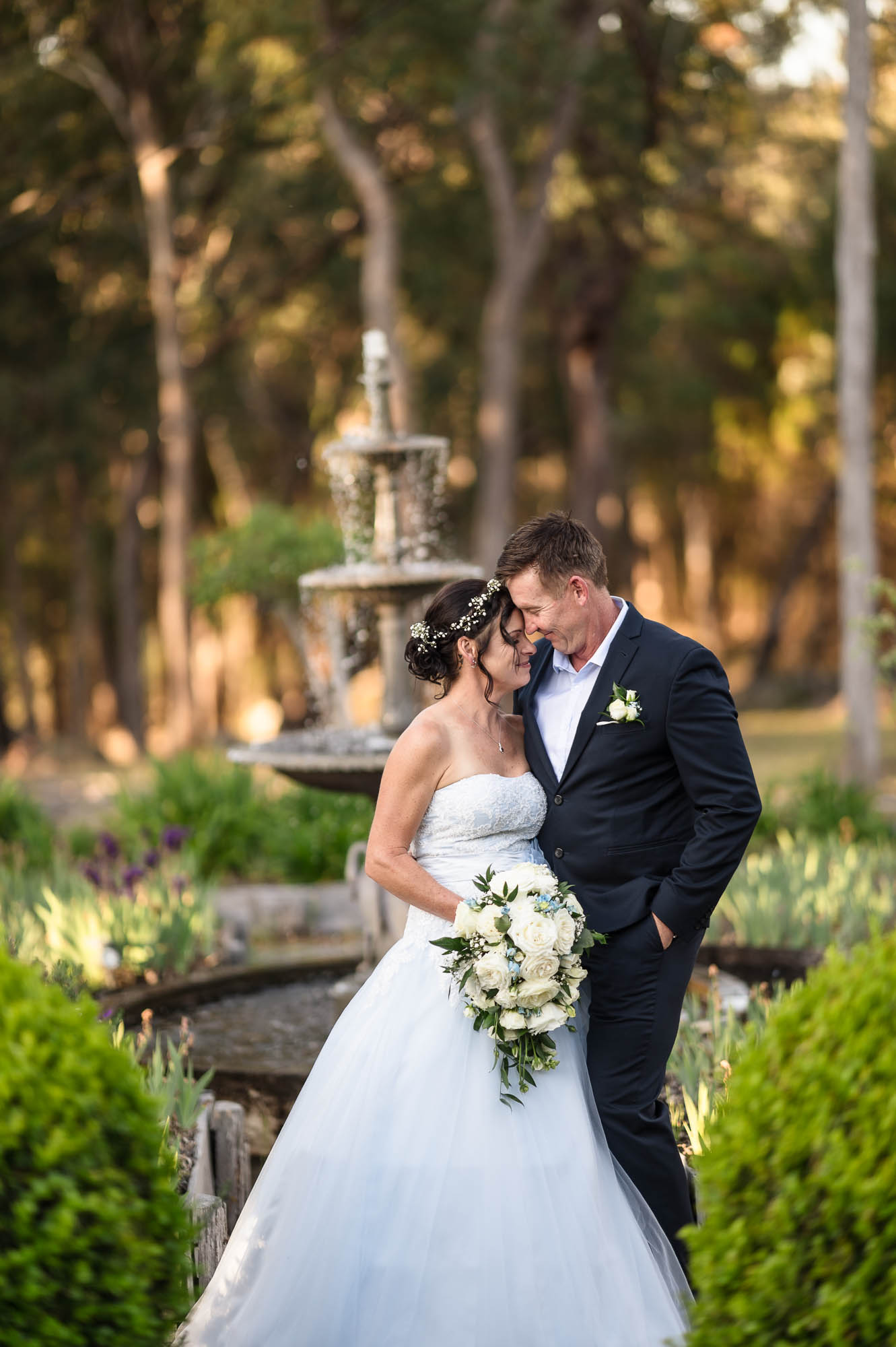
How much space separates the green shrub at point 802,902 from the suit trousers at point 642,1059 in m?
3.45

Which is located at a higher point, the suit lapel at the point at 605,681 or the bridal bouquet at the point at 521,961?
the suit lapel at the point at 605,681

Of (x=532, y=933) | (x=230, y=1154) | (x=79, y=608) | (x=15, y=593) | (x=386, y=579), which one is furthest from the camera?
(x=79, y=608)

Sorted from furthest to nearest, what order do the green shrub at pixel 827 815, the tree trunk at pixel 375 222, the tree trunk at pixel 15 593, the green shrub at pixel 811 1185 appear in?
the tree trunk at pixel 15 593 < the tree trunk at pixel 375 222 < the green shrub at pixel 827 815 < the green shrub at pixel 811 1185

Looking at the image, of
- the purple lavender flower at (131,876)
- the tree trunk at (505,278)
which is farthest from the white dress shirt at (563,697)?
the tree trunk at (505,278)

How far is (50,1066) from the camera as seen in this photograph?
248 centimetres

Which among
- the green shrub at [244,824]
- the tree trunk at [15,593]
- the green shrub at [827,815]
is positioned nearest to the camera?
the green shrub at [244,824]

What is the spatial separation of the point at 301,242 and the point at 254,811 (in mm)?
16693

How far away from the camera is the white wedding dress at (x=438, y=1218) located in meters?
3.33

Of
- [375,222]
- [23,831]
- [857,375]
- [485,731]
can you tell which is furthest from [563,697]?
[375,222]

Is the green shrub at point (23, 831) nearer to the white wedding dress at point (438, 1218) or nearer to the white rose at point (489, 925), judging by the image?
the white wedding dress at point (438, 1218)

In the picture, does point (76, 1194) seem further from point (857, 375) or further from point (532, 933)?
point (857, 375)

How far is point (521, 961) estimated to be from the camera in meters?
3.38

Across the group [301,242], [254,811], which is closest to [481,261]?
[301,242]

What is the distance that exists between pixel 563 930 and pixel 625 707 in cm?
62
